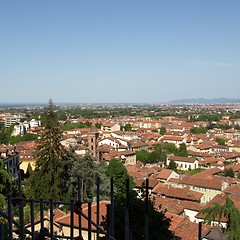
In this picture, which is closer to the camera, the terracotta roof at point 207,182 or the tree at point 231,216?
the tree at point 231,216

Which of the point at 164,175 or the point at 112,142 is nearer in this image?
the point at 164,175

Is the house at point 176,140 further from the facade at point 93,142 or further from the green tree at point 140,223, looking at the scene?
the green tree at point 140,223

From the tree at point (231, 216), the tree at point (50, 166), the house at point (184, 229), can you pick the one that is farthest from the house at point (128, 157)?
the tree at point (231, 216)

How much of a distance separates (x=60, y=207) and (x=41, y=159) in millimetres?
4489

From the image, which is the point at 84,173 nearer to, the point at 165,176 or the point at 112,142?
the point at 165,176

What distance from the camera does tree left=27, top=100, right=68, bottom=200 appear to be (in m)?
17.8

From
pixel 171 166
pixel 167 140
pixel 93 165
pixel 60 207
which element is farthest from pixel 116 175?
pixel 167 140

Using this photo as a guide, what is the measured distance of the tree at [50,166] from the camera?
1781 cm

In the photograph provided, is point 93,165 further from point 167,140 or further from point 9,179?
point 167,140

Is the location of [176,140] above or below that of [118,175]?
below

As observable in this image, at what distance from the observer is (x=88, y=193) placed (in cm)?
1920

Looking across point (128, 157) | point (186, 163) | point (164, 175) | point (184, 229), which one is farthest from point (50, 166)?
point (128, 157)

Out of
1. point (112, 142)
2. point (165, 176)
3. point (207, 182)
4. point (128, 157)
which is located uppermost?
point (112, 142)

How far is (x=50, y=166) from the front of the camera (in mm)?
18312
